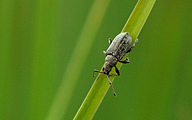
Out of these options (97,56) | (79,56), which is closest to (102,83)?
(79,56)

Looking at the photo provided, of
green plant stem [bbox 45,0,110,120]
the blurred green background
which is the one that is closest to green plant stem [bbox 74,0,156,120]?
green plant stem [bbox 45,0,110,120]

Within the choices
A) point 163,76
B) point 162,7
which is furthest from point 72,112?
point 162,7

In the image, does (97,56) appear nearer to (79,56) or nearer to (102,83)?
(79,56)

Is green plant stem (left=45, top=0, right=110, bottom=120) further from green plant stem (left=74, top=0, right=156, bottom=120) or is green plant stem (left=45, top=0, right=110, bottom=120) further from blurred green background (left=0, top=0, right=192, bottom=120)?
green plant stem (left=74, top=0, right=156, bottom=120)

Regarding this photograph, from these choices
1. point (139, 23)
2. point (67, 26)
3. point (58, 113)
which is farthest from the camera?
point (67, 26)

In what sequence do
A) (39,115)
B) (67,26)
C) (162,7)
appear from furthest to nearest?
(67,26) → (162,7) → (39,115)

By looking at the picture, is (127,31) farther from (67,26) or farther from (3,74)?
(3,74)

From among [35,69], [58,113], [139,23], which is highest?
[139,23]
